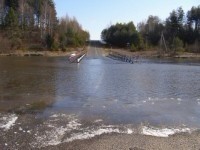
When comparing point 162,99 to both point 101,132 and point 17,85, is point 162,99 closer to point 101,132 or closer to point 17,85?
point 101,132

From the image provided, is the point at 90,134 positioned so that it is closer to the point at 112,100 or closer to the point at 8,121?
the point at 8,121

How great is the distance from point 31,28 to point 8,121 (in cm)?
8822

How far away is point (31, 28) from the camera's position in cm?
9894

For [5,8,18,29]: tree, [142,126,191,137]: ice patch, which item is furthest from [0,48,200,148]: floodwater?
[5,8,18,29]: tree

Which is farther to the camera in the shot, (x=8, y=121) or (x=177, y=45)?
(x=177, y=45)

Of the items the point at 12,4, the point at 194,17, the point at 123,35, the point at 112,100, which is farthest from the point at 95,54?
the point at 112,100

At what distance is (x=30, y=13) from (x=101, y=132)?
9109 cm

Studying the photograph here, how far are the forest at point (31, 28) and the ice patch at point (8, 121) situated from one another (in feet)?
217

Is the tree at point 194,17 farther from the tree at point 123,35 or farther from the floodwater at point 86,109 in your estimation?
the floodwater at point 86,109

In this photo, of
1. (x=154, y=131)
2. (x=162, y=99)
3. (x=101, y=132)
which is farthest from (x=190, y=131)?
(x=162, y=99)

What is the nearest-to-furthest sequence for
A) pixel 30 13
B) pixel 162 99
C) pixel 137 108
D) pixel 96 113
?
1. pixel 96 113
2. pixel 137 108
3. pixel 162 99
4. pixel 30 13

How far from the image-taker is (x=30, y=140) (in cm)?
1112

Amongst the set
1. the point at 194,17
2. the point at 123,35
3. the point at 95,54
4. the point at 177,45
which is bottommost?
the point at 95,54

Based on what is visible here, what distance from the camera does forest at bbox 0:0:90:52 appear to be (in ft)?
284
